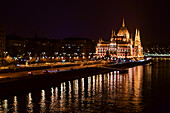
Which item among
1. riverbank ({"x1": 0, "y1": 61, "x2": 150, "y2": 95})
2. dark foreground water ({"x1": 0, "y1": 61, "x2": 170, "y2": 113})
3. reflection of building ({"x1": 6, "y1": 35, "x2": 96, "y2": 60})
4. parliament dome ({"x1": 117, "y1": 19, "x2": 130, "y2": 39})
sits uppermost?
parliament dome ({"x1": 117, "y1": 19, "x2": 130, "y2": 39})

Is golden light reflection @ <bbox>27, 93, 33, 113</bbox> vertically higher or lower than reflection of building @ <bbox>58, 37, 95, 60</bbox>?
lower

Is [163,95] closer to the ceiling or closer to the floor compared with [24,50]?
closer to the floor

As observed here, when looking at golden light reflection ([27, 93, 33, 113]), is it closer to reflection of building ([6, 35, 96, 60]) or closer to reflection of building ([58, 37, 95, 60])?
reflection of building ([6, 35, 96, 60])

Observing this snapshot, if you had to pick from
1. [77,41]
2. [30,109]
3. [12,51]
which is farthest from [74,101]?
[77,41]

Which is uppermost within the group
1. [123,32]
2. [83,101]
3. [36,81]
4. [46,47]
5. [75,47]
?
[123,32]

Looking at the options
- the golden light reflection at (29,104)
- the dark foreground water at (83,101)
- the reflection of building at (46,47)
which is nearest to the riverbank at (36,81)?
the dark foreground water at (83,101)

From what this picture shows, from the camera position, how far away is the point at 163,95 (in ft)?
120

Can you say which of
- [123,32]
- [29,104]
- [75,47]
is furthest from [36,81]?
[123,32]

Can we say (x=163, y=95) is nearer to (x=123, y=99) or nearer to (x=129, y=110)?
(x=123, y=99)

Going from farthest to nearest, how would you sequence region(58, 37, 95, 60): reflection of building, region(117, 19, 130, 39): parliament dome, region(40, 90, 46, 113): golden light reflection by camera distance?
region(117, 19, 130, 39): parliament dome < region(58, 37, 95, 60): reflection of building < region(40, 90, 46, 113): golden light reflection

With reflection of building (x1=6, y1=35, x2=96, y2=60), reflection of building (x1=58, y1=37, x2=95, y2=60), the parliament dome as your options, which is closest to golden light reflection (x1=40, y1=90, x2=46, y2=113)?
reflection of building (x1=6, y1=35, x2=96, y2=60)

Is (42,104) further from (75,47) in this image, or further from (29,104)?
(75,47)

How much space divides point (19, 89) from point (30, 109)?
338 inches

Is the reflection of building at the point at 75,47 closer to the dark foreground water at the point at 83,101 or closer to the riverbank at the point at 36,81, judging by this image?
the riverbank at the point at 36,81
